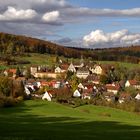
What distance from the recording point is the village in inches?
4154

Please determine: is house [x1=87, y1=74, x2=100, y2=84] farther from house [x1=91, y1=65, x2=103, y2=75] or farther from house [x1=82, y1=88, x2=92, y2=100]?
house [x1=82, y1=88, x2=92, y2=100]

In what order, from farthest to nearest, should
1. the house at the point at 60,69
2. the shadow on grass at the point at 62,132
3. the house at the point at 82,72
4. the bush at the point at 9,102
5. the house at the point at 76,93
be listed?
the house at the point at 82,72 → the house at the point at 60,69 → the house at the point at 76,93 → the bush at the point at 9,102 → the shadow on grass at the point at 62,132

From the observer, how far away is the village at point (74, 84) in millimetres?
105500

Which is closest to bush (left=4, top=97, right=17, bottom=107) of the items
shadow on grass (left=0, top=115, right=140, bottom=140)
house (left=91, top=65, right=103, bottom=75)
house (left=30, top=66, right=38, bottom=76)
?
shadow on grass (left=0, top=115, right=140, bottom=140)

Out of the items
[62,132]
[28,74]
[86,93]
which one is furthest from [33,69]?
[62,132]

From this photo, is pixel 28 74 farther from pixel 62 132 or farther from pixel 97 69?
pixel 62 132

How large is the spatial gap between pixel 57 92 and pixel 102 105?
22.4 m

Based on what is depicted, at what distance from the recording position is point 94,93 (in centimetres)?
11262

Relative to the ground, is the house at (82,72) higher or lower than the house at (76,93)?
higher

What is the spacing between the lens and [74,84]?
409 feet

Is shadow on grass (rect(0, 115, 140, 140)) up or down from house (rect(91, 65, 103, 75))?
down

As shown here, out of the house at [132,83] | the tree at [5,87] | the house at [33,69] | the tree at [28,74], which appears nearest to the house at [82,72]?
the house at [33,69]

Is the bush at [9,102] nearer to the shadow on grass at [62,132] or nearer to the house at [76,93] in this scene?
the house at [76,93]

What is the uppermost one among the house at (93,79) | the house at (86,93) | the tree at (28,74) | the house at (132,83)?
the tree at (28,74)
